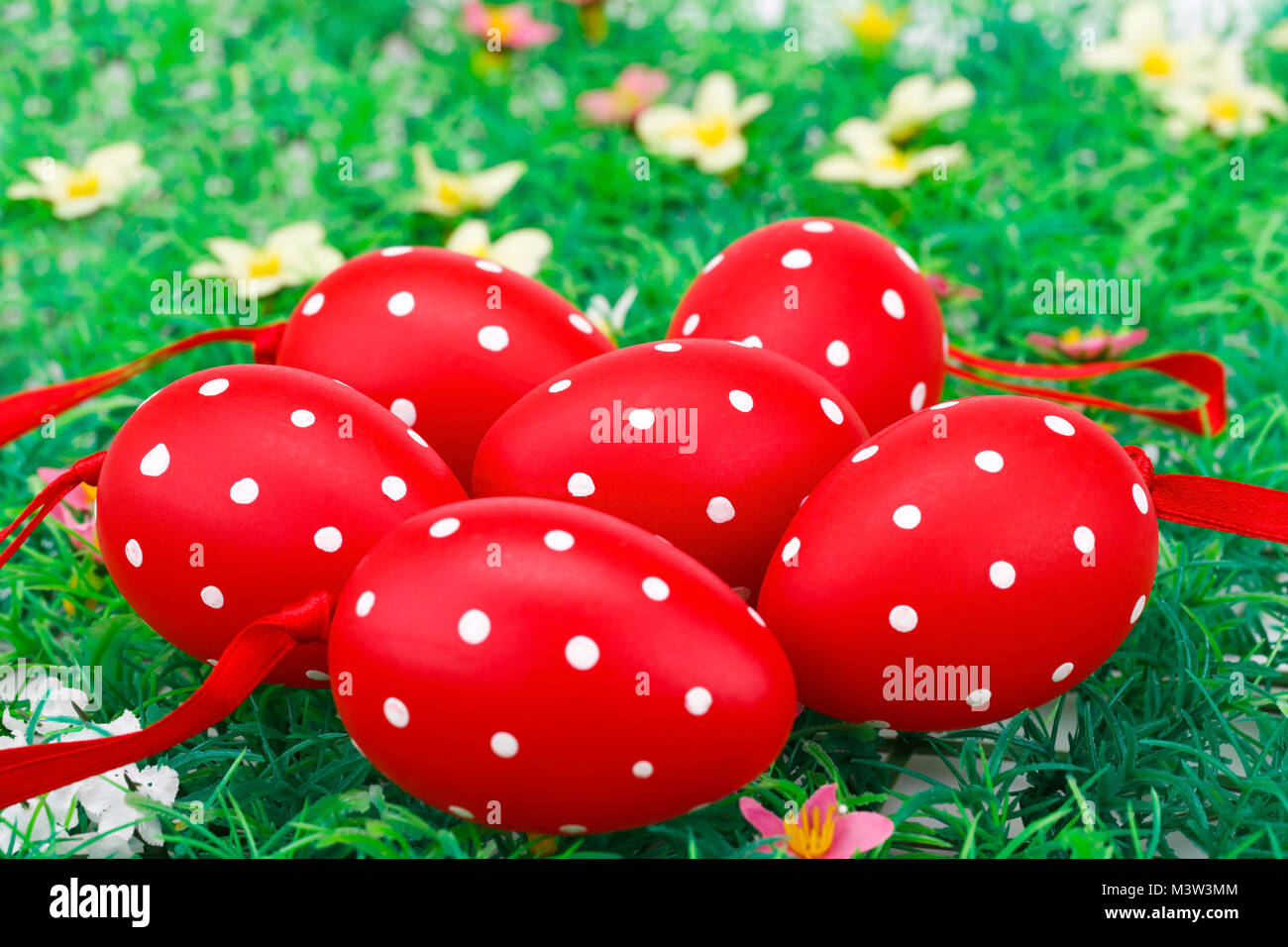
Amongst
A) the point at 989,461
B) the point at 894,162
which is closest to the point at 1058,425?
the point at 989,461

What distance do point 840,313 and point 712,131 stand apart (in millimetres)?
886

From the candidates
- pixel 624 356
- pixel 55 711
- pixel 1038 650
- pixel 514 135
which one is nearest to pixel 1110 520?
pixel 1038 650

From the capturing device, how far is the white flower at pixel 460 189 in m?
1.77

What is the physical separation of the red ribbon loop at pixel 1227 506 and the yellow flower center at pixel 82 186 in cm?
142

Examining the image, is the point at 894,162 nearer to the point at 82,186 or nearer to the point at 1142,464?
the point at 1142,464

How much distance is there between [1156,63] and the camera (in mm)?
2059

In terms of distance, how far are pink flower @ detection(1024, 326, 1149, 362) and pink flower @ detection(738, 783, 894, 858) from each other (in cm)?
80

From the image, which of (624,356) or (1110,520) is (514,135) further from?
(1110,520)

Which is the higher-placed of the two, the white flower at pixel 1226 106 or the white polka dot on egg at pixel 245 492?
the white flower at pixel 1226 106

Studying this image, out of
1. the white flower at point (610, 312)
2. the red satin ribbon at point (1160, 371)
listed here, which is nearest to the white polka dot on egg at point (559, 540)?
the red satin ribbon at point (1160, 371)

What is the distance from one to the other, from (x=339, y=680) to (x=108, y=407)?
770mm

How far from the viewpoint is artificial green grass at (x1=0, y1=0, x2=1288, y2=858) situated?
3.11 feet

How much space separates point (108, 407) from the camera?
57.2 inches

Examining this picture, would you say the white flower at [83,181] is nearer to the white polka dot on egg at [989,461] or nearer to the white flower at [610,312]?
the white flower at [610,312]
